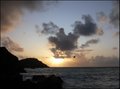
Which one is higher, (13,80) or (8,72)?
(8,72)

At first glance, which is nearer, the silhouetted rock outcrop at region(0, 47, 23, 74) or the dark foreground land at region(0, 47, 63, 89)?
the dark foreground land at region(0, 47, 63, 89)

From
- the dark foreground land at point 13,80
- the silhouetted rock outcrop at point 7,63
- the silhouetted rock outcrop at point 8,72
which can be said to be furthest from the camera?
the silhouetted rock outcrop at point 7,63

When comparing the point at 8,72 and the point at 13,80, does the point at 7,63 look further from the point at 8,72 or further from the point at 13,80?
the point at 13,80

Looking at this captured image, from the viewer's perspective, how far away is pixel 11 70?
5350cm

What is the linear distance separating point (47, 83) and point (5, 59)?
11.4 meters

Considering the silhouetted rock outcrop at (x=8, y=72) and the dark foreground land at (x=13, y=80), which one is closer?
the dark foreground land at (x=13, y=80)

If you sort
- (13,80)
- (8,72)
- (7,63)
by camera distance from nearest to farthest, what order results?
(13,80) → (8,72) → (7,63)

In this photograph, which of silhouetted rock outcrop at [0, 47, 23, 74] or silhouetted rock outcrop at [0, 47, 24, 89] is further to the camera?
silhouetted rock outcrop at [0, 47, 23, 74]

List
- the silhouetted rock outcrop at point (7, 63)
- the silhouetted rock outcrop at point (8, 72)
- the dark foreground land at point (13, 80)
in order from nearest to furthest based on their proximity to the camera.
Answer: the dark foreground land at point (13, 80), the silhouetted rock outcrop at point (8, 72), the silhouetted rock outcrop at point (7, 63)

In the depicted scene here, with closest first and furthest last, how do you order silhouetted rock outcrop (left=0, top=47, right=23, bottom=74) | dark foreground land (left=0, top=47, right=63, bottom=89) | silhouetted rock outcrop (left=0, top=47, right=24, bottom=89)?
1. dark foreground land (left=0, top=47, right=63, bottom=89)
2. silhouetted rock outcrop (left=0, top=47, right=24, bottom=89)
3. silhouetted rock outcrop (left=0, top=47, right=23, bottom=74)

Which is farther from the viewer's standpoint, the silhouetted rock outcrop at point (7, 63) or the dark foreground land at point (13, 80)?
the silhouetted rock outcrop at point (7, 63)

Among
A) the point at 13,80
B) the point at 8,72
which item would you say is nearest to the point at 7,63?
the point at 8,72

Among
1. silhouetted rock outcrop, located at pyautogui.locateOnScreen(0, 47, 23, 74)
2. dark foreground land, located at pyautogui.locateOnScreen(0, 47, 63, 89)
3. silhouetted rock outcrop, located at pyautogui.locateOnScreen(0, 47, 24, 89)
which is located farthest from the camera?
silhouetted rock outcrop, located at pyautogui.locateOnScreen(0, 47, 23, 74)

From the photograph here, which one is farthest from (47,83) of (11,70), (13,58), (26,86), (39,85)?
(13,58)
